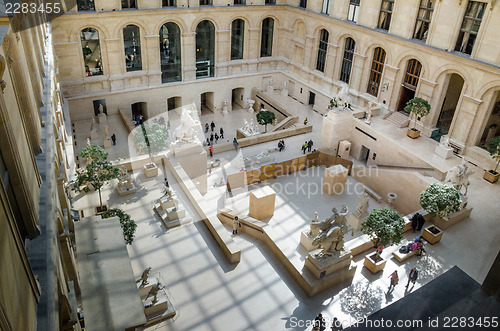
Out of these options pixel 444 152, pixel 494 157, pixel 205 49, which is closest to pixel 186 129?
pixel 205 49

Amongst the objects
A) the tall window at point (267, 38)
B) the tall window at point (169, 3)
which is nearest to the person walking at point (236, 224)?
the tall window at point (169, 3)

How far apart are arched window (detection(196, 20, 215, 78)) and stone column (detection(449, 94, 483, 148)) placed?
65.7 ft

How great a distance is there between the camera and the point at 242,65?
118 feet

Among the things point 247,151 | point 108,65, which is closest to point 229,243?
point 247,151

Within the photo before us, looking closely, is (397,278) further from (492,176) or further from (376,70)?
(376,70)

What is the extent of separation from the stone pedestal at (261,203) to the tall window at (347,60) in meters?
15.3

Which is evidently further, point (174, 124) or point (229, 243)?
point (174, 124)

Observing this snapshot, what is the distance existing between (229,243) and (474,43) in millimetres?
18412

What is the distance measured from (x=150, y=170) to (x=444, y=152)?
17354 millimetres

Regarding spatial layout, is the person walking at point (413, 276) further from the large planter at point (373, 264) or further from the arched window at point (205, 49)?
the arched window at point (205, 49)

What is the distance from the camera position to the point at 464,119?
24.0m

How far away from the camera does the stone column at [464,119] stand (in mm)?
23297

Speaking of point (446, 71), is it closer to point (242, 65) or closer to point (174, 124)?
point (242, 65)

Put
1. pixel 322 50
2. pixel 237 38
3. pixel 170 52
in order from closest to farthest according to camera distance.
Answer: pixel 170 52 < pixel 322 50 < pixel 237 38
